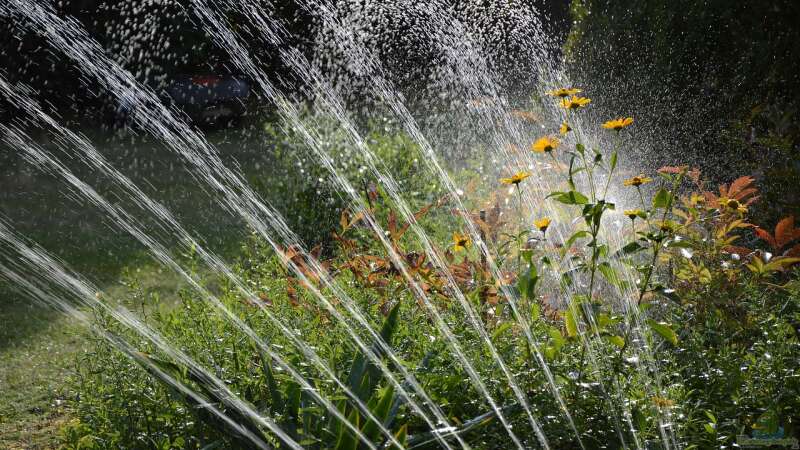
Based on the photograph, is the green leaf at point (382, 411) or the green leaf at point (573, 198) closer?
the green leaf at point (382, 411)

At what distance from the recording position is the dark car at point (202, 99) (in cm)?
1028

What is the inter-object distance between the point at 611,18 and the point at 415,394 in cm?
482

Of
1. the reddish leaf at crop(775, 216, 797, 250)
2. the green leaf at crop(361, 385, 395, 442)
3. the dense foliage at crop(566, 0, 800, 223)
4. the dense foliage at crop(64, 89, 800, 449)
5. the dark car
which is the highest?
the dark car

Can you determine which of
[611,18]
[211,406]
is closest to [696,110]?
[611,18]

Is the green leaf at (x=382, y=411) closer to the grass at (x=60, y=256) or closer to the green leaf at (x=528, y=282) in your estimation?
the green leaf at (x=528, y=282)

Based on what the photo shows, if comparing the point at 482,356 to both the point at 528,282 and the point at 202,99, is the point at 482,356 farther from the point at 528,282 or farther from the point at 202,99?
the point at 202,99

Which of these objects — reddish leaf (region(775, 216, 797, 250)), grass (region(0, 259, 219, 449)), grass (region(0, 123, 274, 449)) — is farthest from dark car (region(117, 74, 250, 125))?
reddish leaf (region(775, 216, 797, 250))

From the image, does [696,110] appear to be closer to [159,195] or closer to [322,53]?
[159,195]

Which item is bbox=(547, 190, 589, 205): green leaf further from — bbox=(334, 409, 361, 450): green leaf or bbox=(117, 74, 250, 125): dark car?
bbox=(117, 74, 250, 125): dark car

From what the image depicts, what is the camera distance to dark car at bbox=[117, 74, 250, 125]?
1028cm

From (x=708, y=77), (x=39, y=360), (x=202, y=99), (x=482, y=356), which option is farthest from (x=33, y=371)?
(x=202, y=99)

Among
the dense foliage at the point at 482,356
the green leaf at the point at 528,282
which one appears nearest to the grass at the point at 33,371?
the dense foliage at the point at 482,356

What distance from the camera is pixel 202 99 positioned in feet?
33.7

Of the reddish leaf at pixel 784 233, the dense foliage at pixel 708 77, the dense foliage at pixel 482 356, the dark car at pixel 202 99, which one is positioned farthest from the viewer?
the dark car at pixel 202 99
